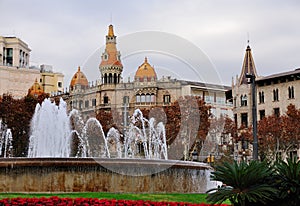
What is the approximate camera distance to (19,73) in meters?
125

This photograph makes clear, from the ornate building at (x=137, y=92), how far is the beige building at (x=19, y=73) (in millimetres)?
31544

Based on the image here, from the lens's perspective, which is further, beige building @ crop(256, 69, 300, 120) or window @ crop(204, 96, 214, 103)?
window @ crop(204, 96, 214, 103)

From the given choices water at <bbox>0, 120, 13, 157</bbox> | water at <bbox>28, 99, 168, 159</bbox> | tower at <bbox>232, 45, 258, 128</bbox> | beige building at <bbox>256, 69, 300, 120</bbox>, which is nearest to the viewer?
water at <bbox>0, 120, 13, 157</bbox>

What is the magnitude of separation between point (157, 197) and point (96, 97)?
76580mm

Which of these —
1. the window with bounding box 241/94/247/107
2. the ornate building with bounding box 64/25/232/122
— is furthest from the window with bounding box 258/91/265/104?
the ornate building with bounding box 64/25/232/122

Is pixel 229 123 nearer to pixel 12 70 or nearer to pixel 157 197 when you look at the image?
pixel 157 197

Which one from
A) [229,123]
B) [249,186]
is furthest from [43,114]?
[229,123]

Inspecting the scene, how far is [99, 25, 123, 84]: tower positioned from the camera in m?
70.0

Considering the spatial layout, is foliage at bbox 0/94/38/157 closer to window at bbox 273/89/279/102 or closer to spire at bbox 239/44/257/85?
window at bbox 273/89/279/102

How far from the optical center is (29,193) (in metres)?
17.1

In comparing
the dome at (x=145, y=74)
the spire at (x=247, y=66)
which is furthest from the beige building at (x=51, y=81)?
the spire at (x=247, y=66)

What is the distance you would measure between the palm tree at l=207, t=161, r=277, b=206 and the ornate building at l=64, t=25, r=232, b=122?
72.2 metres

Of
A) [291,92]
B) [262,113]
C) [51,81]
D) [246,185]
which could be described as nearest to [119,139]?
[291,92]

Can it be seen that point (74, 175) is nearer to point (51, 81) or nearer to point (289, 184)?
point (289, 184)
